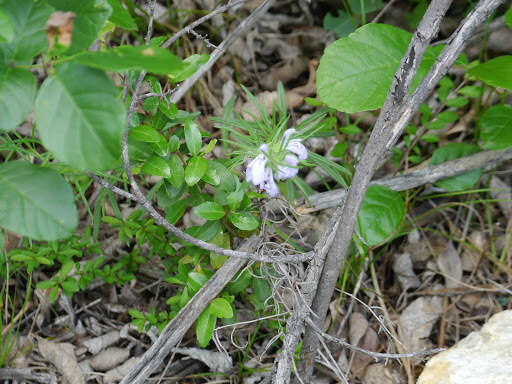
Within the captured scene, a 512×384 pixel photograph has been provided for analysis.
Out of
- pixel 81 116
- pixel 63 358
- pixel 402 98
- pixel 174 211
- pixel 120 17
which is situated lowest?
pixel 63 358

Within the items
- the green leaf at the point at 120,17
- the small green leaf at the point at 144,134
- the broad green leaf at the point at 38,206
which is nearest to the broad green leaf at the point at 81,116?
the broad green leaf at the point at 38,206

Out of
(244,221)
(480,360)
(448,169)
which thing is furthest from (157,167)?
(448,169)

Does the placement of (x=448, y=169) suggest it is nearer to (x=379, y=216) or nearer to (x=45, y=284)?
(x=379, y=216)

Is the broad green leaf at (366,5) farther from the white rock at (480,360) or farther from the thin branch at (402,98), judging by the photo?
the white rock at (480,360)

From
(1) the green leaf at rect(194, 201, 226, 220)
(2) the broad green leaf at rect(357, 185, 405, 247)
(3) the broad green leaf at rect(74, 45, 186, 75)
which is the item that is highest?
(3) the broad green leaf at rect(74, 45, 186, 75)

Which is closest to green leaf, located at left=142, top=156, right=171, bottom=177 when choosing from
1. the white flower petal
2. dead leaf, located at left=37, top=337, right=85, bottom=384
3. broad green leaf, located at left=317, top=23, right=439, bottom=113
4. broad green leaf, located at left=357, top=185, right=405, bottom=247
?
the white flower petal

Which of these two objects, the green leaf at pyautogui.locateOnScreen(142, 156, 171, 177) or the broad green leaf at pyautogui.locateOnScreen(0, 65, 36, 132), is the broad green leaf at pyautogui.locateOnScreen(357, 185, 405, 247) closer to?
the green leaf at pyautogui.locateOnScreen(142, 156, 171, 177)

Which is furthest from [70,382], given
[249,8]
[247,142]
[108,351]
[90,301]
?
[249,8]
